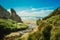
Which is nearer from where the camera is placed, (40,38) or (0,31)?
(40,38)

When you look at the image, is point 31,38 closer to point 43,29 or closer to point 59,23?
point 43,29

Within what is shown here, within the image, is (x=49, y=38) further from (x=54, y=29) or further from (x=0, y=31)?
(x=0, y=31)

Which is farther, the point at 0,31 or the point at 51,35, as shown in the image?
the point at 0,31

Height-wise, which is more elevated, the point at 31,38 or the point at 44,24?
the point at 44,24

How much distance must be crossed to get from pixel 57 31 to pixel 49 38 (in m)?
0.74

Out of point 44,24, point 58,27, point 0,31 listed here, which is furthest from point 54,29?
point 0,31

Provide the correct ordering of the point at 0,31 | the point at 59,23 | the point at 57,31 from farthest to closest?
the point at 0,31 < the point at 59,23 < the point at 57,31

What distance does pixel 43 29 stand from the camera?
10.2 m

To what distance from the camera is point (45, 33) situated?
10.2m

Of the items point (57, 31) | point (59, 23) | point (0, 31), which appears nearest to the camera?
point (57, 31)

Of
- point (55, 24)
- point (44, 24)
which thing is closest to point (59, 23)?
point (55, 24)

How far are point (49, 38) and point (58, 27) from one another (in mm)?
Result: 789

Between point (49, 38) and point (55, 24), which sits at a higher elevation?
point (55, 24)

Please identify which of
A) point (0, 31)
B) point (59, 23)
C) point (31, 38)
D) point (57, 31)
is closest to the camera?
point (57, 31)
